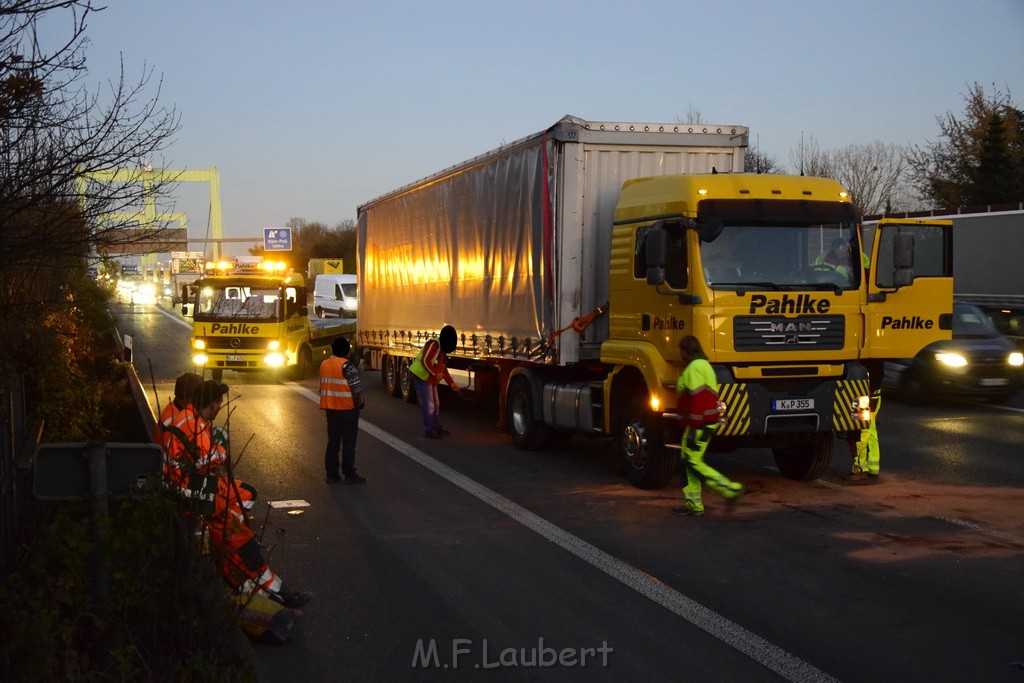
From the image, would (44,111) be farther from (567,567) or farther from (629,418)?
(629,418)

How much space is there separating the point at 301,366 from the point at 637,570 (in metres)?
17.7

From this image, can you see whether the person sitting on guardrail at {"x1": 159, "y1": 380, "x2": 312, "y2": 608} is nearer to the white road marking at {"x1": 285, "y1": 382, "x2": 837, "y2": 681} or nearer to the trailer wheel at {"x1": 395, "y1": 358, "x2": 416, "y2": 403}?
the white road marking at {"x1": 285, "y1": 382, "x2": 837, "y2": 681}

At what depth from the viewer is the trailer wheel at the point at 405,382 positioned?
19203 mm

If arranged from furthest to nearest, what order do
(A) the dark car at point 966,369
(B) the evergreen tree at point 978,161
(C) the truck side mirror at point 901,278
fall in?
(B) the evergreen tree at point 978,161
(A) the dark car at point 966,369
(C) the truck side mirror at point 901,278

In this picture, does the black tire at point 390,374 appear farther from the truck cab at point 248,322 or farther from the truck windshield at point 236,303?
the truck windshield at point 236,303

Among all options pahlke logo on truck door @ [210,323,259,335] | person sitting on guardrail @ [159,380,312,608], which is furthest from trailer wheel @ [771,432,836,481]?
pahlke logo on truck door @ [210,323,259,335]

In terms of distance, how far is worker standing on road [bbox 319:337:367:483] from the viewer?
11000 millimetres

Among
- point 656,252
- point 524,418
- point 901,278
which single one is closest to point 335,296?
point 524,418

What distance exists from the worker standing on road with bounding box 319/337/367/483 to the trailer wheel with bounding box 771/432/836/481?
4.33 m

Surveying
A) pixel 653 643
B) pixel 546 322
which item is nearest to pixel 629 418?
pixel 546 322

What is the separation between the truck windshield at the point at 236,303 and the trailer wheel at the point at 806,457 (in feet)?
47.6

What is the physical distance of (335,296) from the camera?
51031 mm

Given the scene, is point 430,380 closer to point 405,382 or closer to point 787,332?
point 405,382

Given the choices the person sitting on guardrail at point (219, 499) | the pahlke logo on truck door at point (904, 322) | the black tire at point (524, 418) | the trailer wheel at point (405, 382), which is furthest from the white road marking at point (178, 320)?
the person sitting on guardrail at point (219, 499)
